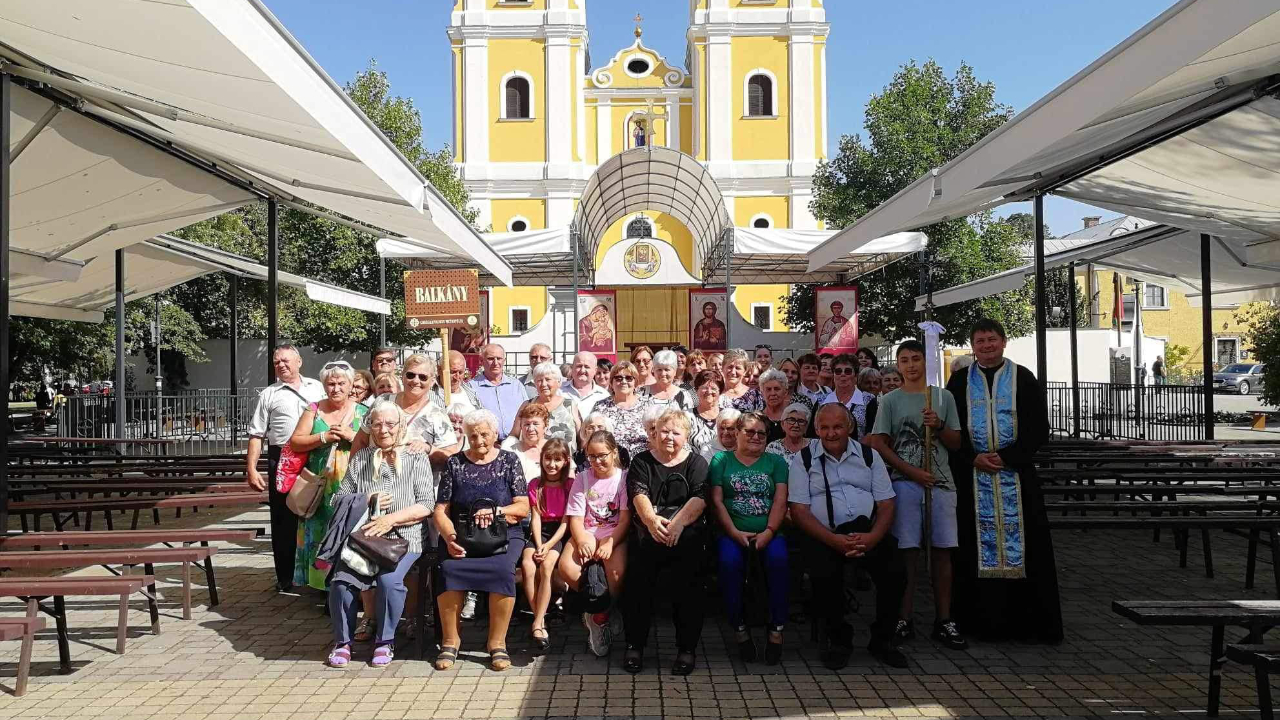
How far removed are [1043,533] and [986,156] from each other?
2232 millimetres

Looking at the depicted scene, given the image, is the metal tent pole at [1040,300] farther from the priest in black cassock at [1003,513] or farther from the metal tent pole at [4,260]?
the metal tent pole at [4,260]

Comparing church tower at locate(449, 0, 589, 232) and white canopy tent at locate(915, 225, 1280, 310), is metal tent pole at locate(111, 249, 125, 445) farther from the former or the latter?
church tower at locate(449, 0, 589, 232)

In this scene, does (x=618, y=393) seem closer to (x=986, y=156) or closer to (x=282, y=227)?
(x=986, y=156)

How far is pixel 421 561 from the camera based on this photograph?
5801 millimetres

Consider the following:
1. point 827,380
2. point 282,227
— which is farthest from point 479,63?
point 827,380

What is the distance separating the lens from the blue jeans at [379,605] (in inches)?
219

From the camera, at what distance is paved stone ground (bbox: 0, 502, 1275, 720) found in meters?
4.78

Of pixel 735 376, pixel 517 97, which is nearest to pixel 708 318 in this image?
pixel 735 376

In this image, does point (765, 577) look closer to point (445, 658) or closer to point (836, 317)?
point (445, 658)

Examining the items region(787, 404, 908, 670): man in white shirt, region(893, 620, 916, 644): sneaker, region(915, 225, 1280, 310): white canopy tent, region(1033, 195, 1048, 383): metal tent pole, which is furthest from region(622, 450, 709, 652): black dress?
region(915, 225, 1280, 310): white canopy tent

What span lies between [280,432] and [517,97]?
128 ft

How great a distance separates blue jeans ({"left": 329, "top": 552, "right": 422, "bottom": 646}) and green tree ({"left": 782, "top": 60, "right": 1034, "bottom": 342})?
70.2 ft

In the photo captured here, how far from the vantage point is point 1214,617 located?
4.48 m

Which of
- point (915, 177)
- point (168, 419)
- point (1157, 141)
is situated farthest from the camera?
point (915, 177)
